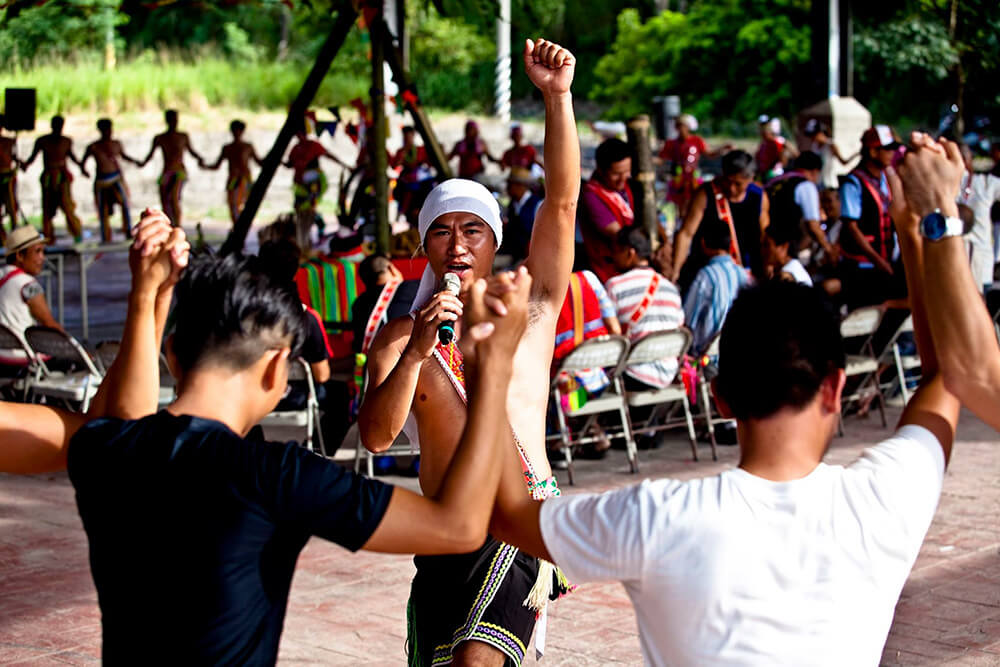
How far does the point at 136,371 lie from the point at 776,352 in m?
1.13

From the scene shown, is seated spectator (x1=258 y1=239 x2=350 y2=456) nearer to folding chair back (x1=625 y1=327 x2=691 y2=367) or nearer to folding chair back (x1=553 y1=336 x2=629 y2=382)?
folding chair back (x1=553 y1=336 x2=629 y2=382)

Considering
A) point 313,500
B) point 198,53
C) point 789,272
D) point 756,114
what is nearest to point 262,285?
point 313,500

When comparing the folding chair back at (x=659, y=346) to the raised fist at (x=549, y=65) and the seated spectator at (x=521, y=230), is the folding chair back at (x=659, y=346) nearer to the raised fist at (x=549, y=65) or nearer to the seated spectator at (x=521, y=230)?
the seated spectator at (x=521, y=230)

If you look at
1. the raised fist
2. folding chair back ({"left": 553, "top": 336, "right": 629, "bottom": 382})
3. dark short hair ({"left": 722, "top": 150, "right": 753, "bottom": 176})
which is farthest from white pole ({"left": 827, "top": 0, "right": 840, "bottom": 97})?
the raised fist

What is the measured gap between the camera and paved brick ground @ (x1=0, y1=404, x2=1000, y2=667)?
16.0 ft

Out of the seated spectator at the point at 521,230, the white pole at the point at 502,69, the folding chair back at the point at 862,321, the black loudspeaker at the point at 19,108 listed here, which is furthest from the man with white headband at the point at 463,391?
the white pole at the point at 502,69

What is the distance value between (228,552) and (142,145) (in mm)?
26949

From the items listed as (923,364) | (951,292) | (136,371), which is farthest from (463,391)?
(951,292)

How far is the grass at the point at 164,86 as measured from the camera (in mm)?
29422

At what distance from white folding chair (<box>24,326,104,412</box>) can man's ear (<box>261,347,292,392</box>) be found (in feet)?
19.8

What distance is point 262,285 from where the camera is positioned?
2203 millimetres

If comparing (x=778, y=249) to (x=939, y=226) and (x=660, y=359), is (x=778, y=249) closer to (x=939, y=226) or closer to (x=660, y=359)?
(x=660, y=359)

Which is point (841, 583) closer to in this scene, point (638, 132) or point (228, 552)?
point (228, 552)

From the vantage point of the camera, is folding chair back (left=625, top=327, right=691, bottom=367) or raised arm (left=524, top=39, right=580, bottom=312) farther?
folding chair back (left=625, top=327, right=691, bottom=367)
